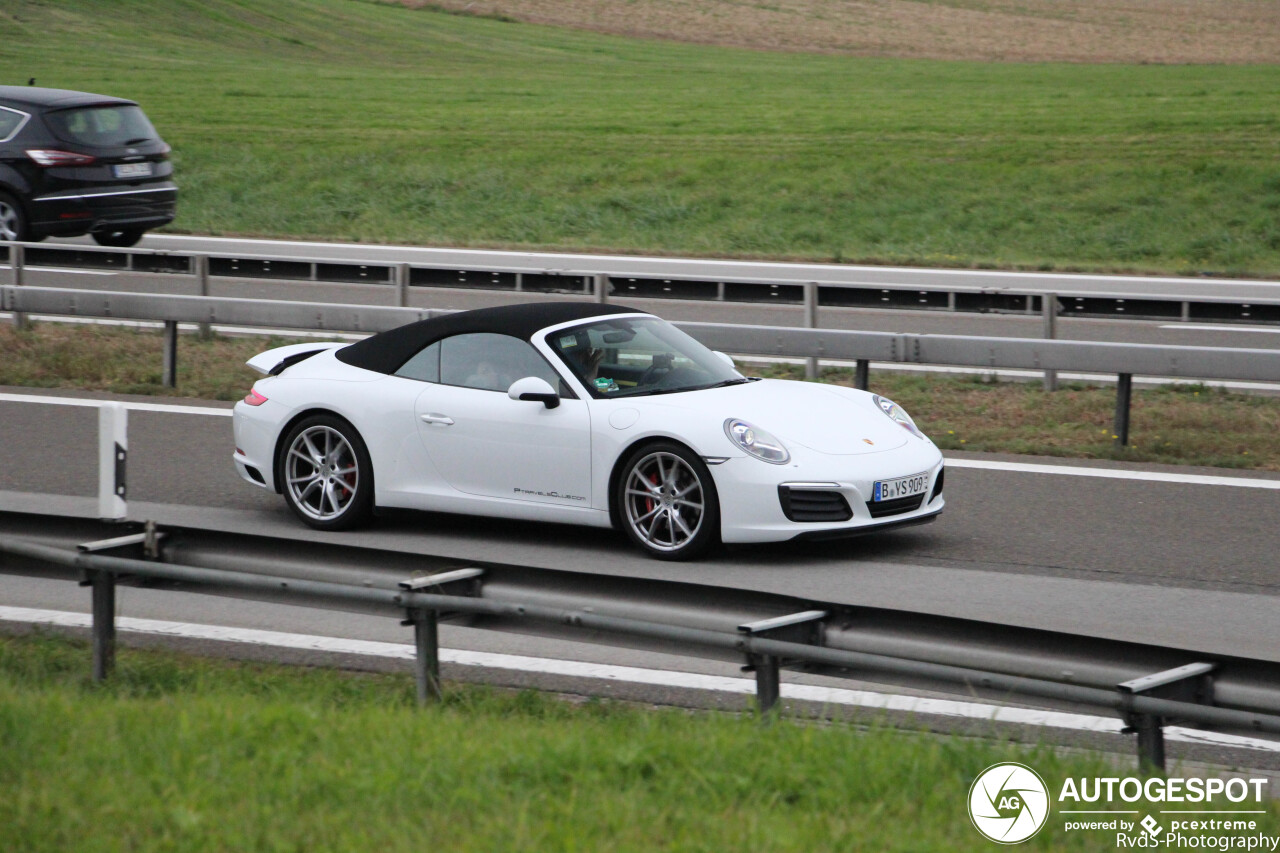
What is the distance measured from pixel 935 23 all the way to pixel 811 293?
4642 centimetres

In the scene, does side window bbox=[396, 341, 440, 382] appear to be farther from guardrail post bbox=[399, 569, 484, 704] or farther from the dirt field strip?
the dirt field strip

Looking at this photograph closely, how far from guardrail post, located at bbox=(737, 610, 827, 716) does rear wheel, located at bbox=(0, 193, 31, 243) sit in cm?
1541

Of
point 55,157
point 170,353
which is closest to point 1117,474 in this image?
point 170,353

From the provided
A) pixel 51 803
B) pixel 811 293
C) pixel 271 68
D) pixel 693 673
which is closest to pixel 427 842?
pixel 51 803

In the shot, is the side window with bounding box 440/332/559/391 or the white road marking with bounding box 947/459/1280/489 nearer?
the side window with bounding box 440/332/559/391

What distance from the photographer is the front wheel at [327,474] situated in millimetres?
8531

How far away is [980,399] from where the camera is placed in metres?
12.5

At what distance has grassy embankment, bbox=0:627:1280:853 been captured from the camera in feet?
13.4

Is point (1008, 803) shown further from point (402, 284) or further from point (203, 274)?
point (203, 274)

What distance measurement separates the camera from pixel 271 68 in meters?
45.1

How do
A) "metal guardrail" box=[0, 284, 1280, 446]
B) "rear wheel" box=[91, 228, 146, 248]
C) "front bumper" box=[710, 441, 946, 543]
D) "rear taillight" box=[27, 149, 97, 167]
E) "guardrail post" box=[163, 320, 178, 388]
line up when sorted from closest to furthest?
"front bumper" box=[710, 441, 946, 543]
"metal guardrail" box=[0, 284, 1280, 446]
"guardrail post" box=[163, 320, 178, 388]
"rear taillight" box=[27, 149, 97, 167]
"rear wheel" box=[91, 228, 146, 248]

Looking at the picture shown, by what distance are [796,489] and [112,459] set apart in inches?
123

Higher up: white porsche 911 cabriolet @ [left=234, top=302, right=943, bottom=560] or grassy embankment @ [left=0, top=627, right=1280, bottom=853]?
white porsche 911 cabriolet @ [left=234, top=302, right=943, bottom=560]

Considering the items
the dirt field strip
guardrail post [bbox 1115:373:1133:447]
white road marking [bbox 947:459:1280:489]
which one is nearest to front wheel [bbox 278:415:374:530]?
white road marking [bbox 947:459:1280:489]
